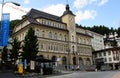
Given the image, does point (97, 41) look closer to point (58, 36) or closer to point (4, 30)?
point (58, 36)

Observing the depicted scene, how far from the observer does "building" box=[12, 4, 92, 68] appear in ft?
219

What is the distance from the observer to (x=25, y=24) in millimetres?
67938

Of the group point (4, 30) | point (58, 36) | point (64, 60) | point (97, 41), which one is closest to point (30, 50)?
point (4, 30)

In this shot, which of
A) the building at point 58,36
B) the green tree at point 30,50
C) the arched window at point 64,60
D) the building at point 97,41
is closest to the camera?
the green tree at point 30,50

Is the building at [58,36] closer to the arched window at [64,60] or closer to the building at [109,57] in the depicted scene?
the arched window at [64,60]

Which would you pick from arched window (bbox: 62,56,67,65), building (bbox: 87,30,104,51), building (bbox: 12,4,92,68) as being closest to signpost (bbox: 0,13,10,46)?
building (bbox: 12,4,92,68)

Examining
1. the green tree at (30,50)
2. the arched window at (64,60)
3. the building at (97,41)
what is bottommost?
the arched window at (64,60)

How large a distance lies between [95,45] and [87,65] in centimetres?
4215

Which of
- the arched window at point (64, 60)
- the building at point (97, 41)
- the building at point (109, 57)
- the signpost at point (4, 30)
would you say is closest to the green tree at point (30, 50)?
the signpost at point (4, 30)

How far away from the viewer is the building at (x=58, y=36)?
219 feet

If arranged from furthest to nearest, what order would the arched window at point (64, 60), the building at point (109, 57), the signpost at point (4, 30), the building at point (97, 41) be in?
the building at point (97, 41)
the building at point (109, 57)
the arched window at point (64, 60)
the signpost at point (4, 30)

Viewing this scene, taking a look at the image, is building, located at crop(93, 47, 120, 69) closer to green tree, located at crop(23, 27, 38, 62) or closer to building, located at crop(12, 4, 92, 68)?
building, located at crop(12, 4, 92, 68)

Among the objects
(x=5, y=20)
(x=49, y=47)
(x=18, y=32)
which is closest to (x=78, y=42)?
(x=49, y=47)

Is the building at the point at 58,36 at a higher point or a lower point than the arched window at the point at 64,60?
higher
